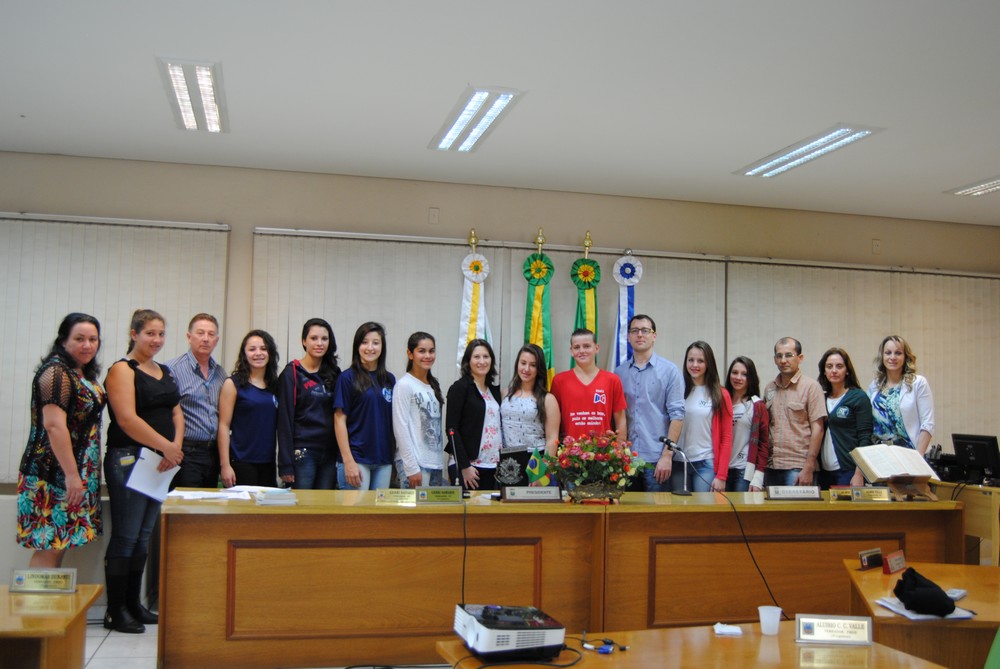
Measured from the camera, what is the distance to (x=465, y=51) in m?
3.89

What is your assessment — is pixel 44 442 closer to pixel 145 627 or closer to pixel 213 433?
pixel 213 433

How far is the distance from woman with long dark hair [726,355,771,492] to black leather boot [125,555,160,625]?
10.8ft

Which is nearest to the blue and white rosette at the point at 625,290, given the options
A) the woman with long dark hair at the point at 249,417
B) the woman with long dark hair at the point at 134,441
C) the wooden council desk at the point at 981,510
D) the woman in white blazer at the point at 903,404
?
the woman in white blazer at the point at 903,404

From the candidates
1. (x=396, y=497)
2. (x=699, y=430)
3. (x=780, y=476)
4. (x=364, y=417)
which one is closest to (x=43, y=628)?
(x=396, y=497)

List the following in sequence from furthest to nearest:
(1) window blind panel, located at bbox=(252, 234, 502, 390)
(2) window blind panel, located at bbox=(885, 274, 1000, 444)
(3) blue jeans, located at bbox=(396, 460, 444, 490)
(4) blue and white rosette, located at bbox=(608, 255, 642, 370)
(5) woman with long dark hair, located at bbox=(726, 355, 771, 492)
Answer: (2) window blind panel, located at bbox=(885, 274, 1000, 444) → (4) blue and white rosette, located at bbox=(608, 255, 642, 370) → (1) window blind panel, located at bbox=(252, 234, 502, 390) → (5) woman with long dark hair, located at bbox=(726, 355, 771, 492) → (3) blue jeans, located at bbox=(396, 460, 444, 490)

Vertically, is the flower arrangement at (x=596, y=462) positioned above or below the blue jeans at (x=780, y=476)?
above

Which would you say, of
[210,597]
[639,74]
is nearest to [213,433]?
[210,597]

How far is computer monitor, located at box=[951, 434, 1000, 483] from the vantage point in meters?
4.78

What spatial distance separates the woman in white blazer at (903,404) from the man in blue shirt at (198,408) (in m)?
3.76

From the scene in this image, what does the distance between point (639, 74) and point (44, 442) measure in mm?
3161

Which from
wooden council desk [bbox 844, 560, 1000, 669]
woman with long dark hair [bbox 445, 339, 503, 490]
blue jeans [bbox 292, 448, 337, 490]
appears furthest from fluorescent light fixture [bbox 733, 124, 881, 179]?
blue jeans [bbox 292, 448, 337, 490]

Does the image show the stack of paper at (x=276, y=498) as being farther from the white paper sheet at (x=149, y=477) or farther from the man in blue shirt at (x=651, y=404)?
the man in blue shirt at (x=651, y=404)

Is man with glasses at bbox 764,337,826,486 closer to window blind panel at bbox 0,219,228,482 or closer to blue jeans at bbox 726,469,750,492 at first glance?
blue jeans at bbox 726,469,750,492

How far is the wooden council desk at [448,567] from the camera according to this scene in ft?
11.1
